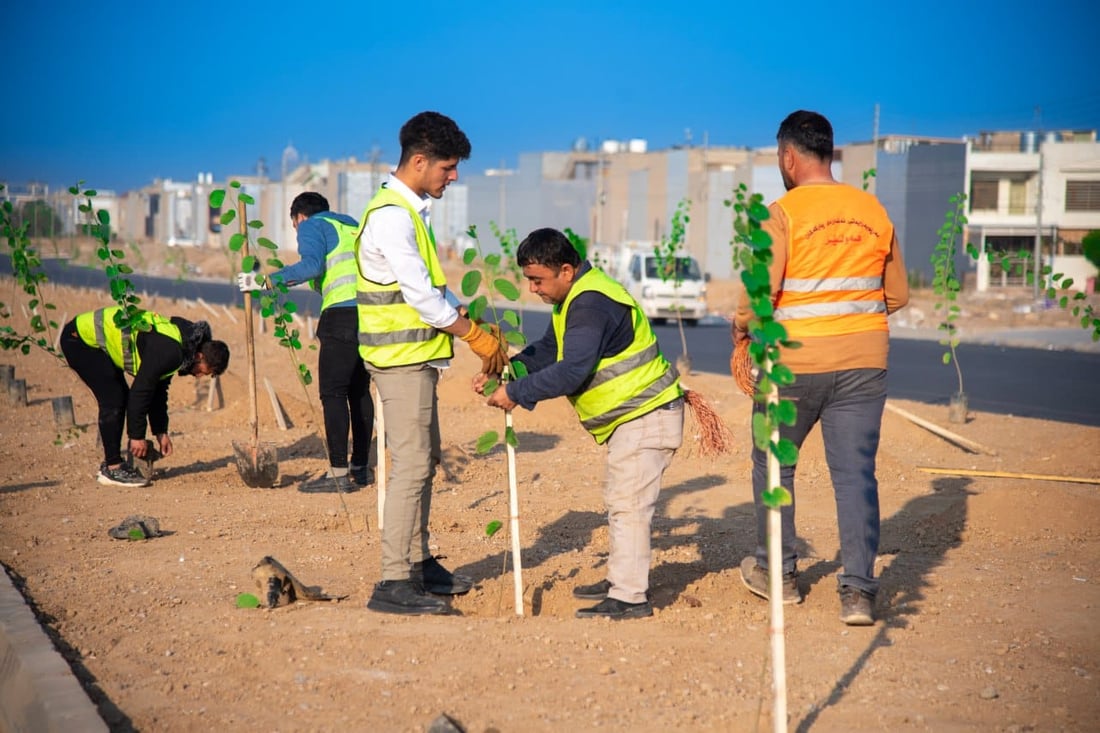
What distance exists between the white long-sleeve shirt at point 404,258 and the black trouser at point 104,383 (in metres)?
3.52

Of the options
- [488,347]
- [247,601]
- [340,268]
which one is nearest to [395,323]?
[488,347]

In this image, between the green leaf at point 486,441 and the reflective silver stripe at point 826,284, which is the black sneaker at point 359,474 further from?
the reflective silver stripe at point 826,284

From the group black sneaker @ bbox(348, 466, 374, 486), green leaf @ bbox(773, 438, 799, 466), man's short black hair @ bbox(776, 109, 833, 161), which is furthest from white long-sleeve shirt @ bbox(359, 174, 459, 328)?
black sneaker @ bbox(348, 466, 374, 486)

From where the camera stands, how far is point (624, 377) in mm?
4449

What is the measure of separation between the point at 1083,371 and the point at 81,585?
1620cm

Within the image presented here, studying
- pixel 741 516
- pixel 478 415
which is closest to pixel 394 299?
pixel 741 516

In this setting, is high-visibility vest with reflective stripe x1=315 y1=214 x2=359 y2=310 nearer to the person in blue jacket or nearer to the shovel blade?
the person in blue jacket

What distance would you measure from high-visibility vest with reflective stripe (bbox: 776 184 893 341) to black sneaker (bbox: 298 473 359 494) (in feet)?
12.0

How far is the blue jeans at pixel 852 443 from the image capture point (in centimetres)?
439

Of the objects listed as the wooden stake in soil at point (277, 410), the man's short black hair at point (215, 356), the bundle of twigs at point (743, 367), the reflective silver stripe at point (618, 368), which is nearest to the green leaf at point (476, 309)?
the reflective silver stripe at point (618, 368)

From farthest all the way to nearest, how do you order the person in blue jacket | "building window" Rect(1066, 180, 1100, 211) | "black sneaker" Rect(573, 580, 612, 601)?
"building window" Rect(1066, 180, 1100, 211) < the person in blue jacket < "black sneaker" Rect(573, 580, 612, 601)

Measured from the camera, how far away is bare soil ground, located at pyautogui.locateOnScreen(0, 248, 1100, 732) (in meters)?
3.63

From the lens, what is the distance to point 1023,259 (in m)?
9.34

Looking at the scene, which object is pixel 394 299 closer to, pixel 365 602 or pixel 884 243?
pixel 365 602
